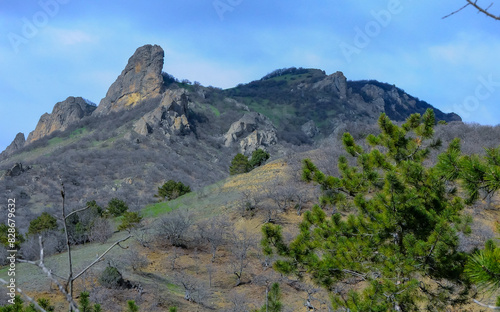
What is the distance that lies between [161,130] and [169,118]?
193 inches

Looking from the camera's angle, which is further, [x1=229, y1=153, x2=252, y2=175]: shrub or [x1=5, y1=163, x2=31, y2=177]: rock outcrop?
[x1=5, y1=163, x2=31, y2=177]: rock outcrop

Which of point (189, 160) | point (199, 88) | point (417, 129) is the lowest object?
point (417, 129)

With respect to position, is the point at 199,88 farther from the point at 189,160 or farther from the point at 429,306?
the point at 429,306

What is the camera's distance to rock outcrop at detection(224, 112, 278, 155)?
84750mm

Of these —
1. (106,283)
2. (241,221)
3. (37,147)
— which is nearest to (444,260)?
(106,283)

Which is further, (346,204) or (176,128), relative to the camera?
(176,128)

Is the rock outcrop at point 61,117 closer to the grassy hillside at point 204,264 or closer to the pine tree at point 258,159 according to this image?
the pine tree at point 258,159

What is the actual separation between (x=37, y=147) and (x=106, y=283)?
9036 centimetres

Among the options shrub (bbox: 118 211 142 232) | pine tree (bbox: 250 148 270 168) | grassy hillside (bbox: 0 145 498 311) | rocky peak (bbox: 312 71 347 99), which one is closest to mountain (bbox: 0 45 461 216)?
rocky peak (bbox: 312 71 347 99)

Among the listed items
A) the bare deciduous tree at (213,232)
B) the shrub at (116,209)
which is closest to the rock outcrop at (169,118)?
the shrub at (116,209)

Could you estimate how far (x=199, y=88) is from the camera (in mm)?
128125

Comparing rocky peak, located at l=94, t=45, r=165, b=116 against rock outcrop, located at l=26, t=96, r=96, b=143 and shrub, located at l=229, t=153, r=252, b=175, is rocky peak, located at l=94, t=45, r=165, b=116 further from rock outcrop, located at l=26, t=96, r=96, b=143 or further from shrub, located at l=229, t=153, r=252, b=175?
shrub, located at l=229, t=153, r=252, b=175

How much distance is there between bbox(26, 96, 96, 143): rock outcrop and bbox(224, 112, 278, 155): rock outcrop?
160 feet

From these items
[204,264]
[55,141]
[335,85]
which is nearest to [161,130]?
[55,141]
